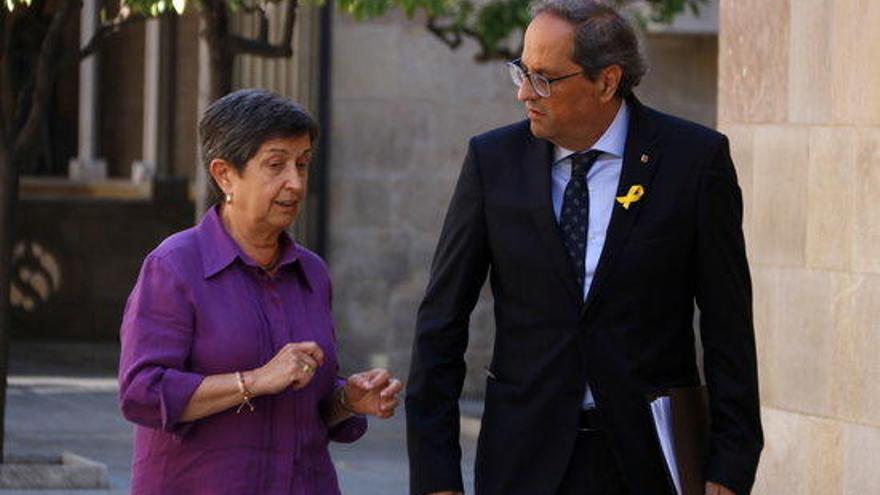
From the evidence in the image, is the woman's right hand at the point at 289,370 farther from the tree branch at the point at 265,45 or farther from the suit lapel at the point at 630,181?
the tree branch at the point at 265,45

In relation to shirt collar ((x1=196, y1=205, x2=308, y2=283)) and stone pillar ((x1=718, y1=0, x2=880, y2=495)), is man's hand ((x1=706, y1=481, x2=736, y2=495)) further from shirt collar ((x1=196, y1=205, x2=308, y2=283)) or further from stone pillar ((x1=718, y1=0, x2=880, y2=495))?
stone pillar ((x1=718, y1=0, x2=880, y2=495))

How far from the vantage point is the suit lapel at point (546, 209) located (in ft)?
16.9

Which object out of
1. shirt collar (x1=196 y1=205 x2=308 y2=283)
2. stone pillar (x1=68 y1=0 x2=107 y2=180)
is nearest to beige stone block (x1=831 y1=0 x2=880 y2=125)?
shirt collar (x1=196 y1=205 x2=308 y2=283)

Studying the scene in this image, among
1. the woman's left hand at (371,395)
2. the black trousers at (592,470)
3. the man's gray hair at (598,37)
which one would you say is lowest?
the black trousers at (592,470)

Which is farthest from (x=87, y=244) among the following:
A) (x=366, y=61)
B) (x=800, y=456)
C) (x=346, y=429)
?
(x=346, y=429)

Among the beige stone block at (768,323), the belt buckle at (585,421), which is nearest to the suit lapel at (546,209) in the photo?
the belt buckle at (585,421)

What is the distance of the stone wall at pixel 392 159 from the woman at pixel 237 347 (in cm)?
1329

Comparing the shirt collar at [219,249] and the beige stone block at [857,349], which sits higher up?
the shirt collar at [219,249]

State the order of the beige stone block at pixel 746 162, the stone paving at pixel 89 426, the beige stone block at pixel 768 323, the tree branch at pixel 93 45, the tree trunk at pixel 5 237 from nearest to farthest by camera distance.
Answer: the beige stone block at pixel 768 323
the beige stone block at pixel 746 162
the tree trunk at pixel 5 237
the tree branch at pixel 93 45
the stone paving at pixel 89 426

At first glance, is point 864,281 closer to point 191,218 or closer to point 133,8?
point 133,8

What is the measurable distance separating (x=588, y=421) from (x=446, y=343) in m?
0.38

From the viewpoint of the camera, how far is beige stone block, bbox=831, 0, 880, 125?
8.66 metres

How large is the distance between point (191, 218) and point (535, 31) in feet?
51.8

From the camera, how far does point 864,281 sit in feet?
28.5
